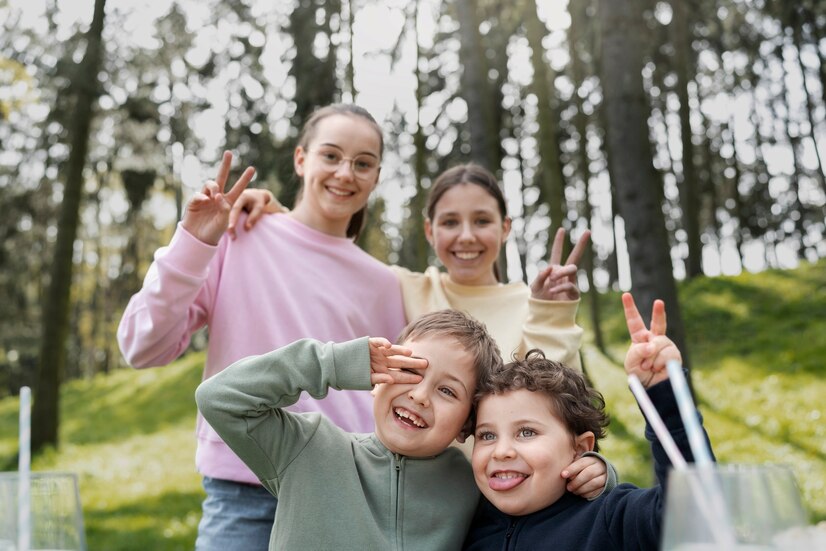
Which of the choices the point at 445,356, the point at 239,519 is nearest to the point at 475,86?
the point at 239,519

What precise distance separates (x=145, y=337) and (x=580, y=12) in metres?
12.5

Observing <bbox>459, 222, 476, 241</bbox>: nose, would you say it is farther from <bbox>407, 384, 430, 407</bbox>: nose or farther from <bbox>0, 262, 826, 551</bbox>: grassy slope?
<bbox>0, 262, 826, 551</bbox>: grassy slope

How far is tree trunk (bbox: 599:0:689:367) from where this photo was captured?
6348 millimetres

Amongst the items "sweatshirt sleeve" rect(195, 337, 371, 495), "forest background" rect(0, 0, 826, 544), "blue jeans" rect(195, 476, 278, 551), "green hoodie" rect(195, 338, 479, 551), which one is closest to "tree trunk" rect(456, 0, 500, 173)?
"forest background" rect(0, 0, 826, 544)

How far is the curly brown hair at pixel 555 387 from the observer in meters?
2.53

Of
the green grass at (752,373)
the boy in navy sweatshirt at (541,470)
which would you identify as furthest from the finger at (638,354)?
the green grass at (752,373)

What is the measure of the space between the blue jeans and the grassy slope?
4.35 metres

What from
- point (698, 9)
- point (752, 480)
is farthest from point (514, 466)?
point (698, 9)

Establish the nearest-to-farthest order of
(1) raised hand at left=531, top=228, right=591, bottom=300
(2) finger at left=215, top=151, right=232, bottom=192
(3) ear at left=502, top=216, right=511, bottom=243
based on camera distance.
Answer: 1. (2) finger at left=215, top=151, right=232, bottom=192
2. (1) raised hand at left=531, top=228, right=591, bottom=300
3. (3) ear at left=502, top=216, right=511, bottom=243

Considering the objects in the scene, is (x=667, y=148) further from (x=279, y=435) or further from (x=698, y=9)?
(x=279, y=435)

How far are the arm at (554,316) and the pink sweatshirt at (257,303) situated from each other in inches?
22.3

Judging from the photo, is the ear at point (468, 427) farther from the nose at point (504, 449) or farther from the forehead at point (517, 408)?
the nose at point (504, 449)

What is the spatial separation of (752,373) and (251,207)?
390 inches

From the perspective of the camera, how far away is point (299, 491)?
99.8 inches
